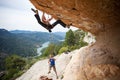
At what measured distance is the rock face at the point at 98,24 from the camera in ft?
30.2

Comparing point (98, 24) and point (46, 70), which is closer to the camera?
point (98, 24)

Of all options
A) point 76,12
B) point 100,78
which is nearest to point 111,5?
point 76,12

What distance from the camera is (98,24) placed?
37.9ft

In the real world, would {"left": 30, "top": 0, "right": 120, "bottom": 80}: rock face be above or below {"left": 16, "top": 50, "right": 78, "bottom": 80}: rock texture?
above

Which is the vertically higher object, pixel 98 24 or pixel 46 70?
pixel 98 24

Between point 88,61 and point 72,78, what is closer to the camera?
point 88,61

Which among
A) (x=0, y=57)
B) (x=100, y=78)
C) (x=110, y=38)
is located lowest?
(x=0, y=57)

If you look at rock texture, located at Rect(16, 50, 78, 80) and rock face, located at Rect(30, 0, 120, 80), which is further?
rock texture, located at Rect(16, 50, 78, 80)

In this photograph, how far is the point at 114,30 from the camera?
10.7 metres

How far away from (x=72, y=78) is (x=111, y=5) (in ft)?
21.3

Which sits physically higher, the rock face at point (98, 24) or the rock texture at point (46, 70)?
the rock face at point (98, 24)

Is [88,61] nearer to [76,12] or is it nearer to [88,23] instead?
[88,23]

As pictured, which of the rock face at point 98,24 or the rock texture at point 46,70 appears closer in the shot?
the rock face at point 98,24

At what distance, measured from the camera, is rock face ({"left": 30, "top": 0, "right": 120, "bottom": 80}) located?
9.21 metres
